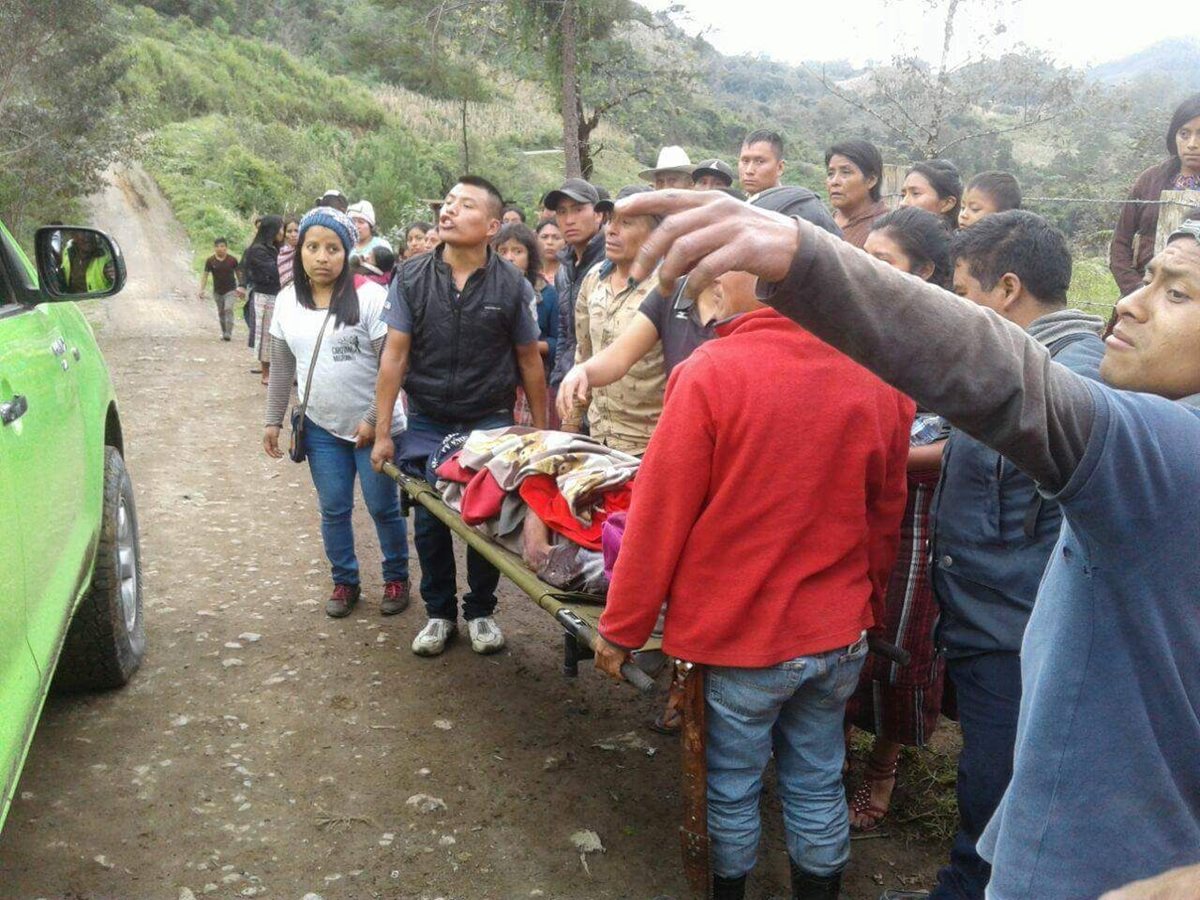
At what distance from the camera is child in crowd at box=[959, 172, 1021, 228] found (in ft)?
13.1

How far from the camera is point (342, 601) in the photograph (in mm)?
4586

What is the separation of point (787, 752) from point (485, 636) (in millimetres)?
1959

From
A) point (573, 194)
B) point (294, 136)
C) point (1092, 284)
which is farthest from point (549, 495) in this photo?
point (294, 136)

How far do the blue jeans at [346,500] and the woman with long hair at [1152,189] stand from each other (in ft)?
11.7

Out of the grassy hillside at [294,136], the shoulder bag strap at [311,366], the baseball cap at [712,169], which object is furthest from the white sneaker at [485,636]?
the grassy hillside at [294,136]

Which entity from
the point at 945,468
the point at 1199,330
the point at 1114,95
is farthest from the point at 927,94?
the point at 1199,330

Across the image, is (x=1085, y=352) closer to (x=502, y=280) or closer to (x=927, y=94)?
(x=502, y=280)

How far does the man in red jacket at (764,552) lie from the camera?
2162 millimetres

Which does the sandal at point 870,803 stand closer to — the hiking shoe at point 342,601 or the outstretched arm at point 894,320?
the outstretched arm at point 894,320

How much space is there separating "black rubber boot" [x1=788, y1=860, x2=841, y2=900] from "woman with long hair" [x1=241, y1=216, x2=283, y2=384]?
355 inches

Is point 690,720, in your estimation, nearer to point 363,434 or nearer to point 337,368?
point 363,434

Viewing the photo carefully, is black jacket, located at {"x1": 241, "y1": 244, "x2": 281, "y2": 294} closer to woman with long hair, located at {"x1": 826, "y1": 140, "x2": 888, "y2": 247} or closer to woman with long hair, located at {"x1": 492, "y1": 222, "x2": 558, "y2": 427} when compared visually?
woman with long hair, located at {"x1": 492, "y1": 222, "x2": 558, "y2": 427}

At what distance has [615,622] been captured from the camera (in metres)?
2.35

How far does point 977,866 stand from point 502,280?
2.78 meters
